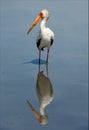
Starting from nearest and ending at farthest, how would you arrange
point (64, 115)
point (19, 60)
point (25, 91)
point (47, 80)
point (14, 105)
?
point (64, 115)
point (14, 105)
point (25, 91)
point (47, 80)
point (19, 60)

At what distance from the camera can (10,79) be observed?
6.89 meters

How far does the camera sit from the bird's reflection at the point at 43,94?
5480 millimetres

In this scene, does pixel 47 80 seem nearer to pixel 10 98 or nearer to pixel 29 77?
pixel 29 77

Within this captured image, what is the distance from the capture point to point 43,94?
6223mm

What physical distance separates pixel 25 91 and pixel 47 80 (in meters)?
0.55

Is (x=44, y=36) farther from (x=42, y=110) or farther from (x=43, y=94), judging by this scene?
(x=42, y=110)

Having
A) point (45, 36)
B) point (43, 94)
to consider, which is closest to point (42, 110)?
point (43, 94)

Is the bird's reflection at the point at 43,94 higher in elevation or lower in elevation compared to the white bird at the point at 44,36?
lower

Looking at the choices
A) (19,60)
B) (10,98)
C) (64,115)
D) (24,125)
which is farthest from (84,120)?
(19,60)

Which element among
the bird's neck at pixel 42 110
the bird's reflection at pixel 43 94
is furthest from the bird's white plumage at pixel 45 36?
the bird's neck at pixel 42 110

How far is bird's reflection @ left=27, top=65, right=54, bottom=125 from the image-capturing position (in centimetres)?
548

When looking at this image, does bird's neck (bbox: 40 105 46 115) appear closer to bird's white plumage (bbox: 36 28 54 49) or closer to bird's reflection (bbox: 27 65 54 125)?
bird's reflection (bbox: 27 65 54 125)

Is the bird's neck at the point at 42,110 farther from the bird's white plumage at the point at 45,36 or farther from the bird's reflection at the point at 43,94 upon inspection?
the bird's white plumage at the point at 45,36

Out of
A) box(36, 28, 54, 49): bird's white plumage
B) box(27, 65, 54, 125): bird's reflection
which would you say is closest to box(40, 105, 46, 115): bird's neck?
box(27, 65, 54, 125): bird's reflection
